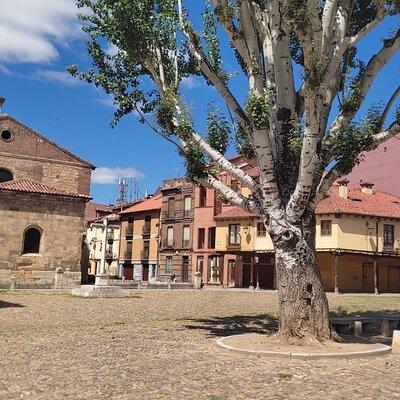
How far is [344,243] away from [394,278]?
744 centimetres

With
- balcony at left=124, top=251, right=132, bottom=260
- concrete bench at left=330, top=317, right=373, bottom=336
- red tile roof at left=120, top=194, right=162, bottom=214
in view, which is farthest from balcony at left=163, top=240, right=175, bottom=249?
concrete bench at left=330, top=317, right=373, bottom=336

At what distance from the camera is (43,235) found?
33.2 m

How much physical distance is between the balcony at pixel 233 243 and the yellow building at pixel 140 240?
13026mm

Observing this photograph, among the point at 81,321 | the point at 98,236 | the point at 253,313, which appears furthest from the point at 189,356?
the point at 98,236

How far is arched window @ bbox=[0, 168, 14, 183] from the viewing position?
37.5 metres

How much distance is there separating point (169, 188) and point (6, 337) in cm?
4284

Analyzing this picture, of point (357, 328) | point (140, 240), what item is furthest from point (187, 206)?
point (357, 328)

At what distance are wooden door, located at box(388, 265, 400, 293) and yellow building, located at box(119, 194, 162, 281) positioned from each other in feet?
79.0

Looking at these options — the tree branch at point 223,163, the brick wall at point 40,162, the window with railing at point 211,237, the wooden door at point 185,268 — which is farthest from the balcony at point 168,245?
the tree branch at point 223,163

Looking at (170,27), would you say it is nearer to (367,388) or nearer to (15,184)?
(367,388)

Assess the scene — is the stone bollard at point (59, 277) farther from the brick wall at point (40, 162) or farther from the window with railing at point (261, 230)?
the window with railing at point (261, 230)

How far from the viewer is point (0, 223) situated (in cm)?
3184

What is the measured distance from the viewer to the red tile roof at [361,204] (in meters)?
37.4

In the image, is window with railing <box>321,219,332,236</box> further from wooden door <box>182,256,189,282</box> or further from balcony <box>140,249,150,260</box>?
balcony <box>140,249,150,260</box>
